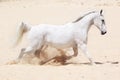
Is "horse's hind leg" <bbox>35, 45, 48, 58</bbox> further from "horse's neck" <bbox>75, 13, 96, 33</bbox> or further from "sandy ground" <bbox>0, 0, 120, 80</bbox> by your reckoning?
"horse's neck" <bbox>75, 13, 96, 33</bbox>

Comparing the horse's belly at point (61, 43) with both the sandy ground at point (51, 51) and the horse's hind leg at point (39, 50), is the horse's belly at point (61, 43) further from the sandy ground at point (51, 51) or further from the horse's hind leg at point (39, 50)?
the sandy ground at point (51, 51)

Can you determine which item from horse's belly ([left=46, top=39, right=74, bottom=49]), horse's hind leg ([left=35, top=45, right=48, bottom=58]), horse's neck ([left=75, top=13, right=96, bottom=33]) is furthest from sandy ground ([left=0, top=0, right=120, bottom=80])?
horse's neck ([left=75, top=13, right=96, bottom=33])

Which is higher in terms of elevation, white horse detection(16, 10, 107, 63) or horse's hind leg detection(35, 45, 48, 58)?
white horse detection(16, 10, 107, 63)

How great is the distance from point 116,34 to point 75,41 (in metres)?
4.73

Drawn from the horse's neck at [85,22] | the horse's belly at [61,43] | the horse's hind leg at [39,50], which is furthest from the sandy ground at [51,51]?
the horse's neck at [85,22]

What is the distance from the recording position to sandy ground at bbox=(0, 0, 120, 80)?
326 inches

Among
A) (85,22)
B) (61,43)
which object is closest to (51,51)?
(61,43)

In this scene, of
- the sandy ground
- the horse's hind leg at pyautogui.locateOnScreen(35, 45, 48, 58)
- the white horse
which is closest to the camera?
the sandy ground

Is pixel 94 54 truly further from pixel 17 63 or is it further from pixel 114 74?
pixel 114 74

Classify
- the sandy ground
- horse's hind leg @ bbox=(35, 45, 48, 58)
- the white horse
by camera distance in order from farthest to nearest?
horse's hind leg @ bbox=(35, 45, 48, 58)
the white horse
the sandy ground

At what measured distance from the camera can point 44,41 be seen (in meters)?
9.94

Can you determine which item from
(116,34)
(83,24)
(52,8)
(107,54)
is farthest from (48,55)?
(52,8)

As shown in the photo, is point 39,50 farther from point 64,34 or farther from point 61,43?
point 64,34

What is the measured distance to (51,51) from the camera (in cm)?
1033
